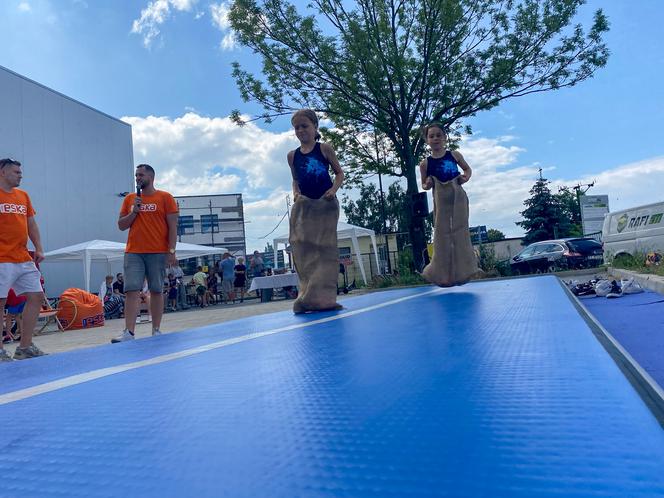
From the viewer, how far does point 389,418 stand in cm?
97

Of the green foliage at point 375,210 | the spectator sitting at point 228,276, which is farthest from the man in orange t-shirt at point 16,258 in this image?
the green foliage at point 375,210

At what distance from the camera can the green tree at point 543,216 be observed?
1362 inches

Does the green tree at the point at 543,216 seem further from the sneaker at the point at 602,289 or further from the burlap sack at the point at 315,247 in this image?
the burlap sack at the point at 315,247

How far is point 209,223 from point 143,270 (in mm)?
30851

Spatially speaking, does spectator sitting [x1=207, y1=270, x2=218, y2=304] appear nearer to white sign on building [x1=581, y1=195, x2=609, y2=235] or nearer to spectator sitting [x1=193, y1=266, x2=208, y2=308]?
spectator sitting [x1=193, y1=266, x2=208, y2=308]

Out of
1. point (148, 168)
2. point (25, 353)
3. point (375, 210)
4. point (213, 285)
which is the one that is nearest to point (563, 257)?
point (213, 285)

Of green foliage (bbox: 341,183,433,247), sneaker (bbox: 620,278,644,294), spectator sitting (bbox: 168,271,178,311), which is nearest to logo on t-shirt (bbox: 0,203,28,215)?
sneaker (bbox: 620,278,644,294)

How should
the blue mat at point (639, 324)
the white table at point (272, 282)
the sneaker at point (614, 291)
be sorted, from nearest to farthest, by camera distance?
the blue mat at point (639, 324)
the sneaker at point (614, 291)
the white table at point (272, 282)

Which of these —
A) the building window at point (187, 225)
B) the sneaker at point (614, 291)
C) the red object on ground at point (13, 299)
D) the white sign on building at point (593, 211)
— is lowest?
the sneaker at point (614, 291)

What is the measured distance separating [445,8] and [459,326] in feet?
35.1

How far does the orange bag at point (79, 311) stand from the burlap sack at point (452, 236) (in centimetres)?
753

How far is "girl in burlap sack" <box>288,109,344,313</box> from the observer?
4.15 metres

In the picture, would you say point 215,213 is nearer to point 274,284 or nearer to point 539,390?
point 274,284

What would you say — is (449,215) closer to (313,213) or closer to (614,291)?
(313,213)
